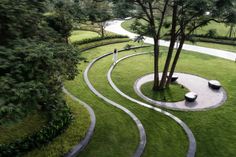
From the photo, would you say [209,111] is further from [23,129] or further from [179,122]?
[23,129]

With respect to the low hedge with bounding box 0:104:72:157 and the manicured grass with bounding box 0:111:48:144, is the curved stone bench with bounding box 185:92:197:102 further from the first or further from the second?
the manicured grass with bounding box 0:111:48:144

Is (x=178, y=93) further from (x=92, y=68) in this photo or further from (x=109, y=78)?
(x=92, y=68)

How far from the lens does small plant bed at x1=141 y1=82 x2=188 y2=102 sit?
821 inches

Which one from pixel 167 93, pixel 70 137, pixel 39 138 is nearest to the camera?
pixel 39 138

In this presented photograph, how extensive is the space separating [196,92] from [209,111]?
3.79 meters

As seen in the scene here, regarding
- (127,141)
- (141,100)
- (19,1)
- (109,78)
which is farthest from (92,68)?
(19,1)

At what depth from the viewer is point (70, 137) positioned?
14445mm

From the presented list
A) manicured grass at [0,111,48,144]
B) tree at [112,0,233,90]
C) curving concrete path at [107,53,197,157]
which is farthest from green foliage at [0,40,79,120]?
tree at [112,0,233,90]

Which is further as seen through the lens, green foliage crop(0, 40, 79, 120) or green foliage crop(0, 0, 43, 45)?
green foliage crop(0, 0, 43, 45)

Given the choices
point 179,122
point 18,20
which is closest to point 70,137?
point 18,20

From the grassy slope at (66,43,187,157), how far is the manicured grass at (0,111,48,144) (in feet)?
12.1

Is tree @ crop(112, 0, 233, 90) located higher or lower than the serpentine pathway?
higher

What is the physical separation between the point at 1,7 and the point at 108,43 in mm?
26490

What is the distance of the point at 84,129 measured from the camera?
15.4 meters
